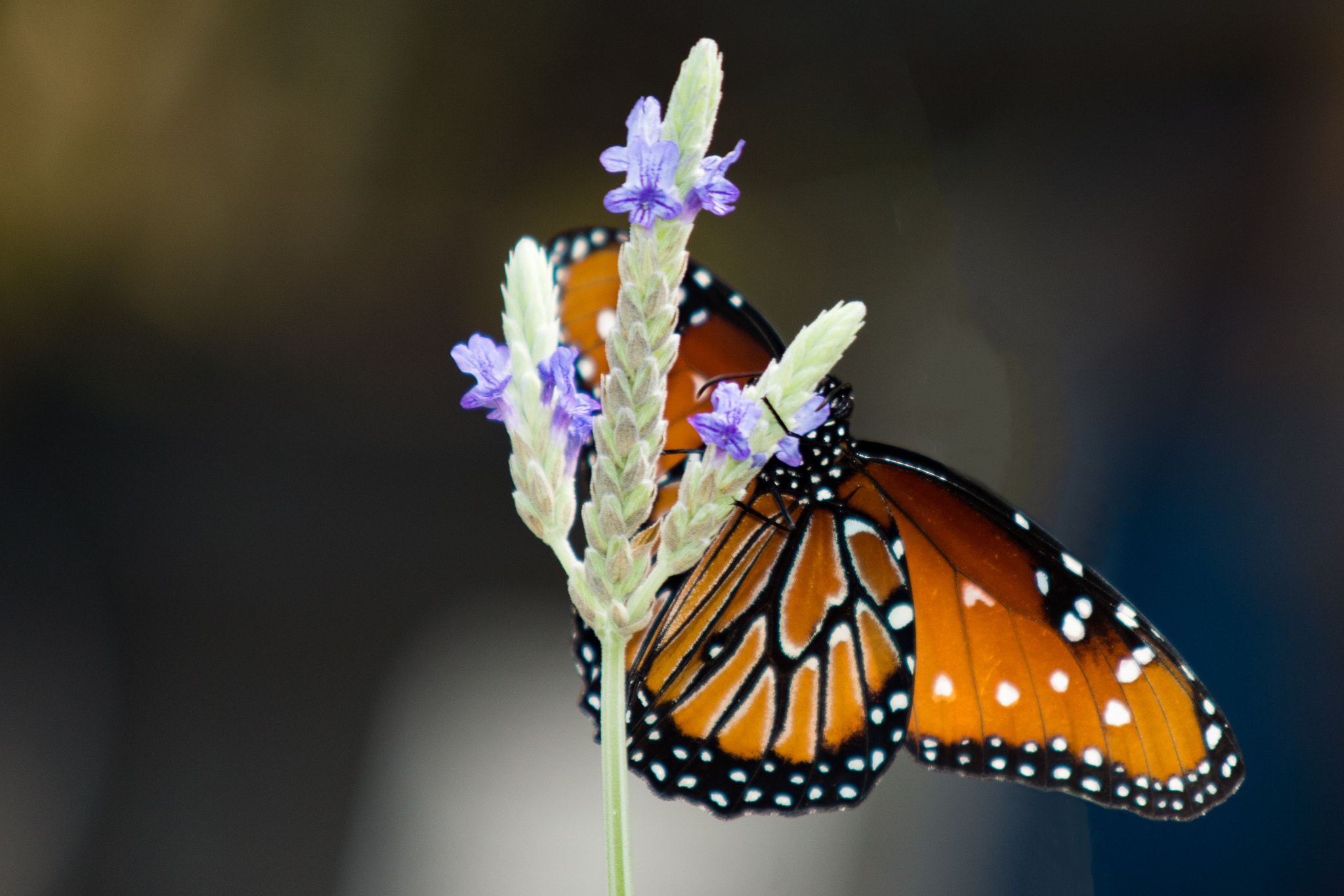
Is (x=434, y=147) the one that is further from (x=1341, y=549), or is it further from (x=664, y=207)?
(x=1341, y=549)

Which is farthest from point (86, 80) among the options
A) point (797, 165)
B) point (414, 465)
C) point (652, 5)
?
point (797, 165)

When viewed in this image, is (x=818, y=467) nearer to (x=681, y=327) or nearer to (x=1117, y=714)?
(x=681, y=327)

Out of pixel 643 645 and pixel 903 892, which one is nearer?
pixel 643 645

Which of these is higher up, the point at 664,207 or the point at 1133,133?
the point at 1133,133

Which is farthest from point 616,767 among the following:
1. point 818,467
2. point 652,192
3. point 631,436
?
point 818,467

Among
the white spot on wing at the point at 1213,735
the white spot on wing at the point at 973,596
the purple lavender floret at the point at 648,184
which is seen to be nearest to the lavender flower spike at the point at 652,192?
the purple lavender floret at the point at 648,184
